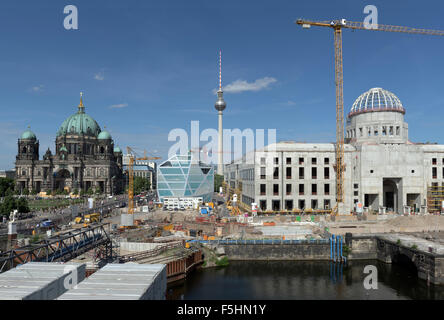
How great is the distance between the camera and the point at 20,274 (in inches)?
722

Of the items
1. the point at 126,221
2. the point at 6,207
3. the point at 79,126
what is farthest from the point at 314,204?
the point at 79,126

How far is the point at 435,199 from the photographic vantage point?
79062 millimetres

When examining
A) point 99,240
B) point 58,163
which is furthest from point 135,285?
point 58,163

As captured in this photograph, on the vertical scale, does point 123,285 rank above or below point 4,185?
below

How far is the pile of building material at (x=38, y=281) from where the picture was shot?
15261mm

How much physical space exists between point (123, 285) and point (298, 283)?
29946 millimetres

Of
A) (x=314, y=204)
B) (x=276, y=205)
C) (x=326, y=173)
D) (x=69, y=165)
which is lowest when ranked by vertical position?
(x=276, y=205)

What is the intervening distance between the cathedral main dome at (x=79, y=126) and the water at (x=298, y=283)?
151 meters

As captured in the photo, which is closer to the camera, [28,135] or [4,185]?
[4,185]

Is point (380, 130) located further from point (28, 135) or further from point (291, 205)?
point (28, 135)

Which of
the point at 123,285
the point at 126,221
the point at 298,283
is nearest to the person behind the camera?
the point at 123,285

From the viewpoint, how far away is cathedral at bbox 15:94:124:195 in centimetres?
15925

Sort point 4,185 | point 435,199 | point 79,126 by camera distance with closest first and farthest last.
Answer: point 435,199 < point 4,185 < point 79,126
